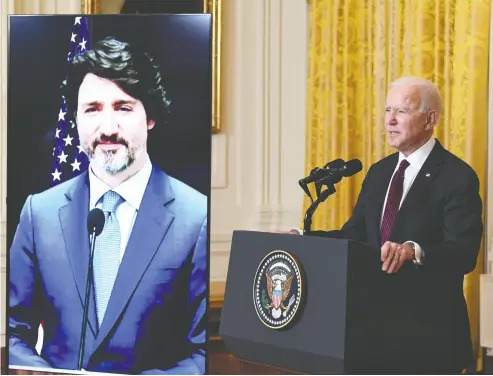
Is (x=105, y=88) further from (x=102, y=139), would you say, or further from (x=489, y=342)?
(x=489, y=342)

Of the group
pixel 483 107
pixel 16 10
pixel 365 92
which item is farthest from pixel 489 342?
pixel 16 10

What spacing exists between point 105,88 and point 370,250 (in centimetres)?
196

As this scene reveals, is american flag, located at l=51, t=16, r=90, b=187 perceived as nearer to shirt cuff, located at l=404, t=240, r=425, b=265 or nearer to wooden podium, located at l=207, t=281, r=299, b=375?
wooden podium, located at l=207, t=281, r=299, b=375

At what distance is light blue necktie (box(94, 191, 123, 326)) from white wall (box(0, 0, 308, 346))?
2.18 meters

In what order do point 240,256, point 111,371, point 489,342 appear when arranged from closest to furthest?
1. point 240,256
2. point 111,371
3. point 489,342

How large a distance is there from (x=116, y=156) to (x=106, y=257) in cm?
49

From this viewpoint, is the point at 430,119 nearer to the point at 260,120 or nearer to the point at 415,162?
the point at 415,162

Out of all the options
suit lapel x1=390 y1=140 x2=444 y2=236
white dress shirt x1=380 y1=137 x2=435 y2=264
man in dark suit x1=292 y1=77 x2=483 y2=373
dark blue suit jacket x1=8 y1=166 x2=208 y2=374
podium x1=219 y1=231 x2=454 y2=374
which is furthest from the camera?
dark blue suit jacket x1=8 y1=166 x2=208 y2=374

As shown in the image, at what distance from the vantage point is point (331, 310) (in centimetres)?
260

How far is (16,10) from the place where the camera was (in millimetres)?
6152

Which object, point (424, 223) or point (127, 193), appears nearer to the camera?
point (424, 223)

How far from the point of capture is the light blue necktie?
4.13 m

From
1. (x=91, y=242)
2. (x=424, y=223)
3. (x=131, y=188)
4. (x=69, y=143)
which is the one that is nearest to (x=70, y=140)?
(x=69, y=143)

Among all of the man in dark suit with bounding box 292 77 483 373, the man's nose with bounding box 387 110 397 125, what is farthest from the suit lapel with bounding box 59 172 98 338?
the man's nose with bounding box 387 110 397 125
